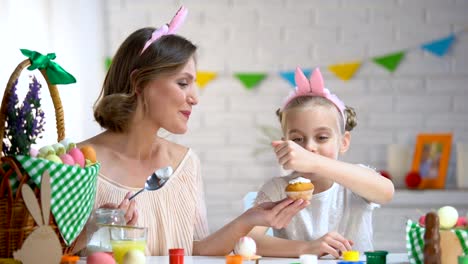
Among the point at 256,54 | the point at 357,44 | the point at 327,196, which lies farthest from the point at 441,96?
the point at 327,196

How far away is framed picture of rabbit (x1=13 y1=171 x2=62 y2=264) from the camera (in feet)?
5.75

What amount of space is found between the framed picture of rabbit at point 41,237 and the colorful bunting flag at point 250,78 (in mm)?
3182

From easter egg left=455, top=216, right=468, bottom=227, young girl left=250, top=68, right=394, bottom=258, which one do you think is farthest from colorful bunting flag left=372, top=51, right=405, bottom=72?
easter egg left=455, top=216, right=468, bottom=227

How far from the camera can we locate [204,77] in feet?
16.1

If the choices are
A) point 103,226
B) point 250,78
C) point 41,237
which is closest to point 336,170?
point 103,226

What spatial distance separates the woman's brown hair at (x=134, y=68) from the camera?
105 inches

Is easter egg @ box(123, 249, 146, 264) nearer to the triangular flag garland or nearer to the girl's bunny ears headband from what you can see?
the girl's bunny ears headband

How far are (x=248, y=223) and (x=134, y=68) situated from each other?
636 millimetres

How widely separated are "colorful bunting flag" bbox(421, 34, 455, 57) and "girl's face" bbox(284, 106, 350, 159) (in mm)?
2353

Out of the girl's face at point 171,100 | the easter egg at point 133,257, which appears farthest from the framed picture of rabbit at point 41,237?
the girl's face at point 171,100

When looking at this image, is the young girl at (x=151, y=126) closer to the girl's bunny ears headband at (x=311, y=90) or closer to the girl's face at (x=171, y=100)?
Result: the girl's face at (x=171, y=100)

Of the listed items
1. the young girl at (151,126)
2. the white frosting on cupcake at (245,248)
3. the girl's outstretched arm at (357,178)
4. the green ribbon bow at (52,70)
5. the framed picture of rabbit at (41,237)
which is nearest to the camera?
the framed picture of rabbit at (41,237)

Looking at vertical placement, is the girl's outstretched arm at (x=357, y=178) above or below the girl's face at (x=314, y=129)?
below

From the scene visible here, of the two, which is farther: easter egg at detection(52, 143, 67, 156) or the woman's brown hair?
the woman's brown hair
